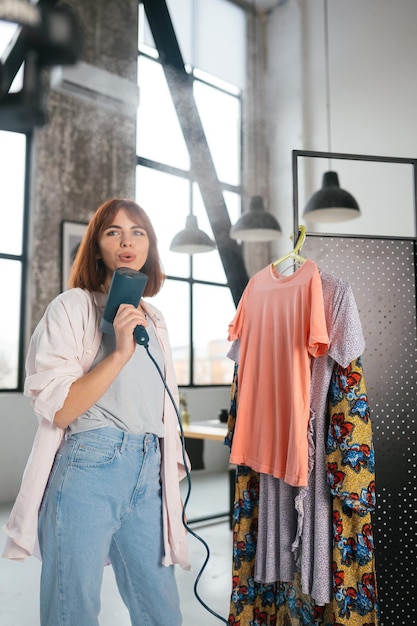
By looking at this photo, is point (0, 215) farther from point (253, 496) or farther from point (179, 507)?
point (179, 507)

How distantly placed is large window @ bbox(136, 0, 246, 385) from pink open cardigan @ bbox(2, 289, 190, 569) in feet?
13.7

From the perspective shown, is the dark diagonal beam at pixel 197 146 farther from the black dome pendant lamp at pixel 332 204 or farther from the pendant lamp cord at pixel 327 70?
the pendant lamp cord at pixel 327 70

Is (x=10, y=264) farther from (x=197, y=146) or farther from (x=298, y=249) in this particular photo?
(x=298, y=249)

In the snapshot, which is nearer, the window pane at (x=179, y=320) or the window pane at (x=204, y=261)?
the window pane at (x=179, y=320)

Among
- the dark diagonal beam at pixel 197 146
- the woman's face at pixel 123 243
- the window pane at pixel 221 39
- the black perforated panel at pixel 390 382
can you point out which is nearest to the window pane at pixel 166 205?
the window pane at pixel 221 39

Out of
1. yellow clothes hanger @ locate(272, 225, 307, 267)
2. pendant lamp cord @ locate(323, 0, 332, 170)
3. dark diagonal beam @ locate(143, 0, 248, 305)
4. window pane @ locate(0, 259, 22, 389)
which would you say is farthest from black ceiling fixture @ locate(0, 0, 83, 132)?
pendant lamp cord @ locate(323, 0, 332, 170)

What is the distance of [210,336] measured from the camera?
588 centimetres

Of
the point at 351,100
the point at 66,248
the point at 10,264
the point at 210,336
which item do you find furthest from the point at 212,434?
the point at 351,100

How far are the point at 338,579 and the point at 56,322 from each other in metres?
1.01

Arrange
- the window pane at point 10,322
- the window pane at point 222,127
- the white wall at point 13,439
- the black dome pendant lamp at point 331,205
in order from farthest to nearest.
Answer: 1. the window pane at point 222,127
2. the window pane at point 10,322
3. the white wall at point 13,439
4. the black dome pendant lamp at point 331,205

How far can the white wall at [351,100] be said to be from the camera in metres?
5.00

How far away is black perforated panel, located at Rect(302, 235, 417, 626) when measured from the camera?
5.99ft

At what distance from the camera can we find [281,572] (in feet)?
5.24

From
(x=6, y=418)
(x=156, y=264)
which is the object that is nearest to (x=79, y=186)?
(x=6, y=418)
